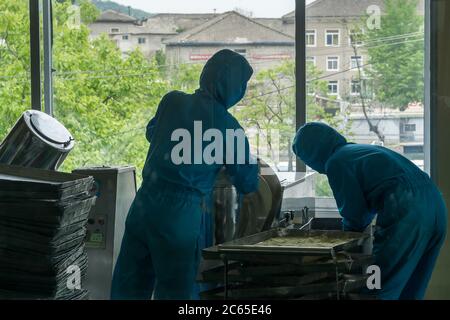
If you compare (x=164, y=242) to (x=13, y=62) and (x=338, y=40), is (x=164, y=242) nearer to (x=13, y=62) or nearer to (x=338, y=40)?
(x=338, y=40)

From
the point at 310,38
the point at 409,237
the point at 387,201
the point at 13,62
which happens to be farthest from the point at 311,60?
the point at 13,62

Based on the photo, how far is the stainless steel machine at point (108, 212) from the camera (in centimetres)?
268

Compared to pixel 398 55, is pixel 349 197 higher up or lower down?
lower down

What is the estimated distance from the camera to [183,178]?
2.22 meters

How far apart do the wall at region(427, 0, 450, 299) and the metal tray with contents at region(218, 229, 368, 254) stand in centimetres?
25

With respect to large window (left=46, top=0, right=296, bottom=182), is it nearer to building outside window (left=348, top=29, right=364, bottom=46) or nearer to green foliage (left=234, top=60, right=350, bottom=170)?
green foliage (left=234, top=60, right=350, bottom=170)

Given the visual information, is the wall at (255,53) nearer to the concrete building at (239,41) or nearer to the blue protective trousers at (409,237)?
the concrete building at (239,41)

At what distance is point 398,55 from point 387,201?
1.52 ft

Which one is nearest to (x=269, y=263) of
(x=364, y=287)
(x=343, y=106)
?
(x=364, y=287)

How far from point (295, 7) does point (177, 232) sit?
2.72 feet

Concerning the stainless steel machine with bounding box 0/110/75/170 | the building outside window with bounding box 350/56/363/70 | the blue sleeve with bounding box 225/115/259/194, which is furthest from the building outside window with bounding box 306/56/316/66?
the stainless steel machine with bounding box 0/110/75/170

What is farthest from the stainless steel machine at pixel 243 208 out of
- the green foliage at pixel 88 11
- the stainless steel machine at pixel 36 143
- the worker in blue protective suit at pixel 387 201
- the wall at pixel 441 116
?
the green foliage at pixel 88 11

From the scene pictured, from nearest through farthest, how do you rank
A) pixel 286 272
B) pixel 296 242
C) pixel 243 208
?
pixel 286 272 < pixel 296 242 < pixel 243 208

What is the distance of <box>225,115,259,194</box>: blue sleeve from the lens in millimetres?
2152
